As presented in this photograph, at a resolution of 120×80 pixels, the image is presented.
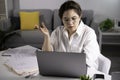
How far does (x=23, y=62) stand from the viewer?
172 cm

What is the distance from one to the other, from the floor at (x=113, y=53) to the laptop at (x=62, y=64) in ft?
6.71

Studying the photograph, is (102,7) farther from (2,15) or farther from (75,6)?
(75,6)

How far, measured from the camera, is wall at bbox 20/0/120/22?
4246 mm

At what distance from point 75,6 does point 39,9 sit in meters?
2.59

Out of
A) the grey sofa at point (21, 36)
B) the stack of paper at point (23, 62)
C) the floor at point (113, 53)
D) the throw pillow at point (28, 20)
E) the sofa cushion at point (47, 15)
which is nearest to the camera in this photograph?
the stack of paper at point (23, 62)

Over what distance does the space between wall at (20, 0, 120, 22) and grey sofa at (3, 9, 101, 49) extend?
18 centimetres

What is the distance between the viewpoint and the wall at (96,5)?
13.9 feet

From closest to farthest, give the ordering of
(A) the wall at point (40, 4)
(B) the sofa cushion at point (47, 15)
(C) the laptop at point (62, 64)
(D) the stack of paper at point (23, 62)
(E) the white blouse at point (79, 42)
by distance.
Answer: (C) the laptop at point (62, 64) → (D) the stack of paper at point (23, 62) → (E) the white blouse at point (79, 42) → (B) the sofa cushion at point (47, 15) → (A) the wall at point (40, 4)

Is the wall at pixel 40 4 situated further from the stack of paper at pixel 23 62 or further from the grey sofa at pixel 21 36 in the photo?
the stack of paper at pixel 23 62

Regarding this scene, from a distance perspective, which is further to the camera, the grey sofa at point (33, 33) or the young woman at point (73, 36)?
the grey sofa at point (33, 33)

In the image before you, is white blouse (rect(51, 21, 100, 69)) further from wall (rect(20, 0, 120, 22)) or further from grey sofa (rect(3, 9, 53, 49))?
wall (rect(20, 0, 120, 22))

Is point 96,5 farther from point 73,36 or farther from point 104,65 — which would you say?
point 104,65

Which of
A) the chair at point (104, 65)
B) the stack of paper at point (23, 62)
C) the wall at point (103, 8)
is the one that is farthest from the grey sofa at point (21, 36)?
the chair at point (104, 65)

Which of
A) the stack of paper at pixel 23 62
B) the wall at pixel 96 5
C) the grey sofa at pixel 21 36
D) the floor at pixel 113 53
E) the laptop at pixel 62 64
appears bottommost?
the floor at pixel 113 53
